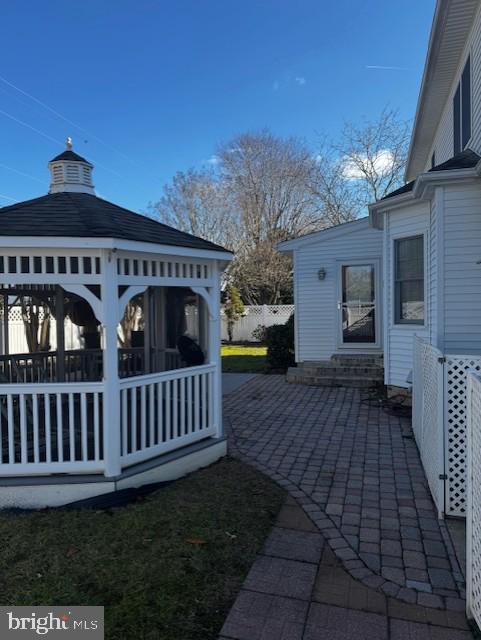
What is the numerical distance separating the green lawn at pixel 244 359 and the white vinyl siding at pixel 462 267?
21.3ft

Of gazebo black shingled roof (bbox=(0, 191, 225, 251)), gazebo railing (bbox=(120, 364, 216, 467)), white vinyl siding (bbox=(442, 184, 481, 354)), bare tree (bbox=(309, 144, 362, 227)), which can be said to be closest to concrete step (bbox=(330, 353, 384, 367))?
white vinyl siding (bbox=(442, 184, 481, 354))

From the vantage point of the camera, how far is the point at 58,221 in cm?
409

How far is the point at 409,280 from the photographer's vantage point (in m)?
7.43

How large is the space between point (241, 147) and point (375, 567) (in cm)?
2222

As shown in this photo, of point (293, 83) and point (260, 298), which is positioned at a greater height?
point (293, 83)

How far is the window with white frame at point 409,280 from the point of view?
23.8ft

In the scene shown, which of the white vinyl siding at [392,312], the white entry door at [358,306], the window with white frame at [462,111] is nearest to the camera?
the window with white frame at [462,111]

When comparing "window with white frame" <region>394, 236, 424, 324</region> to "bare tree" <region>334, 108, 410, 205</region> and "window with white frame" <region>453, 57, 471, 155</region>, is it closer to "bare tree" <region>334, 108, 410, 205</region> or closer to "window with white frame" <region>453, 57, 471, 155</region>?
"window with white frame" <region>453, 57, 471, 155</region>

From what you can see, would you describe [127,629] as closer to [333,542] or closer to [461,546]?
[333,542]

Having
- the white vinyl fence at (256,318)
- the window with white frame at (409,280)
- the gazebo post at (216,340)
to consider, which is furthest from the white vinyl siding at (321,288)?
the white vinyl fence at (256,318)

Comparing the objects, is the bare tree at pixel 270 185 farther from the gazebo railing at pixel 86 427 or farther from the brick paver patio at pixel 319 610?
the brick paver patio at pixel 319 610

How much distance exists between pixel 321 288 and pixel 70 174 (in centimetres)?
→ 662

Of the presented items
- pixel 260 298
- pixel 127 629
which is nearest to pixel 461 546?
pixel 127 629

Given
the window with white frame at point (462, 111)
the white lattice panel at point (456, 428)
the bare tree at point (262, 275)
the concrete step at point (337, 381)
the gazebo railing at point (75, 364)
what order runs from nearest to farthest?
the white lattice panel at point (456, 428) → the gazebo railing at point (75, 364) → the window with white frame at point (462, 111) → the concrete step at point (337, 381) → the bare tree at point (262, 275)
